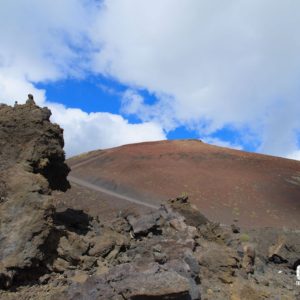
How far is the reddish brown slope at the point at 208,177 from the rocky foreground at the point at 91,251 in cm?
1322

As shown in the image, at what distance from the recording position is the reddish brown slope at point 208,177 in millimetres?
25828

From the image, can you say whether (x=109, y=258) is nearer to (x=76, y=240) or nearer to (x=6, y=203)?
(x=76, y=240)

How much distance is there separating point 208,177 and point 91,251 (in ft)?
78.5

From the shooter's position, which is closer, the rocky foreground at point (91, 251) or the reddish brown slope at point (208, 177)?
the rocky foreground at point (91, 251)

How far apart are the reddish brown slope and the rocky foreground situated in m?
13.2

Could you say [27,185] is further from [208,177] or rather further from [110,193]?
[208,177]

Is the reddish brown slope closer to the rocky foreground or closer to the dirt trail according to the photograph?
the dirt trail

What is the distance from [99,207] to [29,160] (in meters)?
12.6

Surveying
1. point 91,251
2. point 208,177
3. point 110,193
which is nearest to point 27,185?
point 91,251

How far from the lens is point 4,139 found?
895 centimetres

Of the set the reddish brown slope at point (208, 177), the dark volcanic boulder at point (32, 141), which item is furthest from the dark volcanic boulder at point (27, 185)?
the reddish brown slope at point (208, 177)

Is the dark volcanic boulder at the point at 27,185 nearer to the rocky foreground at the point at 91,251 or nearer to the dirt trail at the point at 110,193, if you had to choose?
the rocky foreground at the point at 91,251

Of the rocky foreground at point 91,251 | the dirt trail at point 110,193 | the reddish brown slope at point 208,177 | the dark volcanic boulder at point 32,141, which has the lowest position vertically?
the rocky foreground at point 91,251

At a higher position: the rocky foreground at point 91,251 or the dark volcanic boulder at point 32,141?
the dark volcanic boulder at point 32,141
